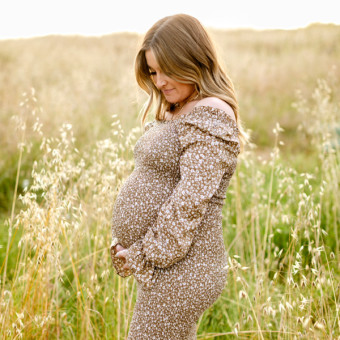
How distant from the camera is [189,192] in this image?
1638 mm

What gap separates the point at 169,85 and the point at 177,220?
0.61 m

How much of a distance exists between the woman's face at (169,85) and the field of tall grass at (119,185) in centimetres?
46

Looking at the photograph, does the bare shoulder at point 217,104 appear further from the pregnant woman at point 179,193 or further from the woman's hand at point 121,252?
the woman's hand at point 121,252

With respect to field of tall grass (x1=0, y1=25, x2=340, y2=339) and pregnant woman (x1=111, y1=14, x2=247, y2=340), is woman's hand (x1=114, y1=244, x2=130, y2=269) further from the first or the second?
field of tall grass (x1=0, y1=25, x2=340, y2=339)

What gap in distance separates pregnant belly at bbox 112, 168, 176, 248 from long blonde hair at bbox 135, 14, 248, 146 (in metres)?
0.41

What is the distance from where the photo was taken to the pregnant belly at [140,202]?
5.97 ft

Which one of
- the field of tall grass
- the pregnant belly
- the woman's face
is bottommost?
the field of tall grass

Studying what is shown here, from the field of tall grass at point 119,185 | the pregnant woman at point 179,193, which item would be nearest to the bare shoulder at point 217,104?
the pregnant woman at point 179,193

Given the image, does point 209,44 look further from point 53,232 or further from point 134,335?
point 134,335

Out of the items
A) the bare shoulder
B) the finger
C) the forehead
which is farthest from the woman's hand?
the forehead

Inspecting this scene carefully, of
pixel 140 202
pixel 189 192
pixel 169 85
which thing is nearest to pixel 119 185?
pixel 140 202

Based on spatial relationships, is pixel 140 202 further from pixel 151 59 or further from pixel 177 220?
pixel 151 59

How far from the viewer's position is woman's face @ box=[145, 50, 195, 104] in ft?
6.18

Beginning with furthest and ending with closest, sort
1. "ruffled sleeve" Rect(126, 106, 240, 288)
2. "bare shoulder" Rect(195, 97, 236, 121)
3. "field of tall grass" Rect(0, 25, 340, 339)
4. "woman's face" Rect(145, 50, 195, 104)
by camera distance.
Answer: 1. "field of tall grass" Rect(0, 25, 340, 339)
2. "woman's face" Rect(145, 50, 195, 104)
3. "bare shoulder" Rect(195, 97, 236, 121)
4. "ruffled sleeve" Rect(126, 106, 240, 288)
